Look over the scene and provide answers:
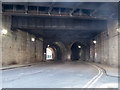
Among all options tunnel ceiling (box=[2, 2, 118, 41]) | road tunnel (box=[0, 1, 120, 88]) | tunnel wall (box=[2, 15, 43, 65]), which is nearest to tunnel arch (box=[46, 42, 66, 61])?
tunnel wall (box=[2, 15, 43, 65])

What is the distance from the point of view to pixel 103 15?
14414 mm

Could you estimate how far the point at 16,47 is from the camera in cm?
1981

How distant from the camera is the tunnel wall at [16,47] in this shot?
56.5ft

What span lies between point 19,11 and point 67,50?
25.1 metres

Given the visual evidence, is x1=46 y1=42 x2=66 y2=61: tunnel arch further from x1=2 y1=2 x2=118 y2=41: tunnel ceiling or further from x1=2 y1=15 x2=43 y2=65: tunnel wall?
x1=2 y1=2 x2=118 y2=41: tunnel ceiling

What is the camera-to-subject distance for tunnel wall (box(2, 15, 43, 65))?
679 inches

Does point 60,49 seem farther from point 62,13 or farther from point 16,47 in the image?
point 62,13

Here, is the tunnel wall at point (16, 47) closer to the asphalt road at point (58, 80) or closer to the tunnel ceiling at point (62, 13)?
the tunnel ceiling at point (62, 13)

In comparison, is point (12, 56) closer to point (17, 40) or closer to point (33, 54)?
point (17, 40)

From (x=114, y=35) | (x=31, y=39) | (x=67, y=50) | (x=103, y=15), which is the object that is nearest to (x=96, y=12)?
(x=103, y=15)

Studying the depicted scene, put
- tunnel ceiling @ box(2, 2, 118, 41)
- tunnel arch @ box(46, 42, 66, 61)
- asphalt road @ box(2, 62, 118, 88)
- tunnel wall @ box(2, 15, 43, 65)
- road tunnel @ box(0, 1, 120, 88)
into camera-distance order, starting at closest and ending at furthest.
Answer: asphalt road @ box(2, 62, 118, 88), tunnel ceiling @ box(2, 2, 118, 41), road tunnel @ box(0, 1, 120, 88), tunnel wall @ box(2, 15, 43, 65), tunnel arch @ box(46, 42, 66, 61)

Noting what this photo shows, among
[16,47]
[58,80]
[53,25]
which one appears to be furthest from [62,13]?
[16,47]

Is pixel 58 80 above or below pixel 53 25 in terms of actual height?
below

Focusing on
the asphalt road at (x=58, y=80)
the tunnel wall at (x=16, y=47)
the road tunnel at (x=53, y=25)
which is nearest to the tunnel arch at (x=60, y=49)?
the tunnel wall at (x=16, y=47)
